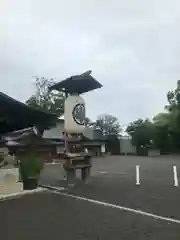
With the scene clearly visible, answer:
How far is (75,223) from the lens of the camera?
7.78m

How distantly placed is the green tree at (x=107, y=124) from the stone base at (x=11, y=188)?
6754 centimetres

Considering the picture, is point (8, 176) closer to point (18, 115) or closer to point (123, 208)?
point (18, 115)

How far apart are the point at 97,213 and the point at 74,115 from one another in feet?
21.3

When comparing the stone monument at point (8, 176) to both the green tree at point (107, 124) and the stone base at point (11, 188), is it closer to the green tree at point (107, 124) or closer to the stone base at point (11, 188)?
the stone base at point (11, 188)

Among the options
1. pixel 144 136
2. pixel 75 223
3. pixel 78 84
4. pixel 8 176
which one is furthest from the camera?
pixel 144 136

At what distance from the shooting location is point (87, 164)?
15305 millimetres

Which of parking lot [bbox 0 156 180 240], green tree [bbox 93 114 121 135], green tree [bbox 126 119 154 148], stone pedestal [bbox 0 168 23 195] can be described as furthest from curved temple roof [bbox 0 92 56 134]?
green tree [bbox 93 114 121 135]

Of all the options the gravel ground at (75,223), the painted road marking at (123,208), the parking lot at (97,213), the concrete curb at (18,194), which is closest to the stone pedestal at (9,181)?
the concrete curb at (18,194)

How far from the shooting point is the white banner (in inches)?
586

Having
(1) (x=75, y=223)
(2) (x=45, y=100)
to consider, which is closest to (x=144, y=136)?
(2) (x=45, y=100)

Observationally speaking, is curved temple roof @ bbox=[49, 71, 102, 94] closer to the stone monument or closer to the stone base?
the stone monument

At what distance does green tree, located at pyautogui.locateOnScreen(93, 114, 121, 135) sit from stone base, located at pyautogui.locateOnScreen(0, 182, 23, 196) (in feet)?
222

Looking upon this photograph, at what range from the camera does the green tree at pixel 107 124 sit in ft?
265

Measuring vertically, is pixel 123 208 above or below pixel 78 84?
below
